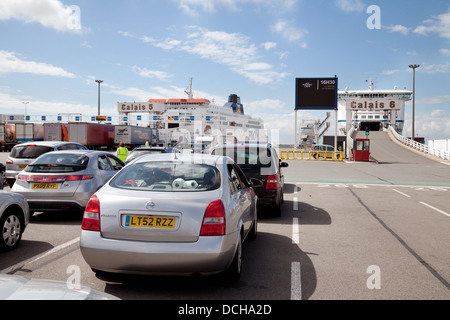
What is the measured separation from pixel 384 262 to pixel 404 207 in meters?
5.52

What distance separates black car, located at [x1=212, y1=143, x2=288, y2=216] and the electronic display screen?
97.8ft

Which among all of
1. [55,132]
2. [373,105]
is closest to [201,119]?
[373,105]

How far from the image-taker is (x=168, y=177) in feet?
15.1

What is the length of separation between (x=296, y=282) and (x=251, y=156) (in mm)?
4369

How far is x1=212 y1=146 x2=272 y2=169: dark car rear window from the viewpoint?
8.29 meters

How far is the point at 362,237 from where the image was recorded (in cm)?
666

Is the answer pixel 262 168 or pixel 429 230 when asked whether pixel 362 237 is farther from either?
pixel 262 168

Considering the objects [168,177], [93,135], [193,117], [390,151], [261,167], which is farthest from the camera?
[193,117]

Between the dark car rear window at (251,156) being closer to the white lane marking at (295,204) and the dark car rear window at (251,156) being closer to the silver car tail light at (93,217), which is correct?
the white lane marking at (295,204)

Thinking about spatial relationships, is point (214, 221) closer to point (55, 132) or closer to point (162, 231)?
point (162, 231)

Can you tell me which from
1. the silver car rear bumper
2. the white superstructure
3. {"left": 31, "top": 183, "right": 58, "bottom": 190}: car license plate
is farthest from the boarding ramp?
the silver car rear bumper

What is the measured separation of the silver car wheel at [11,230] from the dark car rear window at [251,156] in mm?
4318

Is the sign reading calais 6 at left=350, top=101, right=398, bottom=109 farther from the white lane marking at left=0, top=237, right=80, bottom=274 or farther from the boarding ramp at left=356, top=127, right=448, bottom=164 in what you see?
the white lane marking at left=0, top=237, right=80, bottom=274
